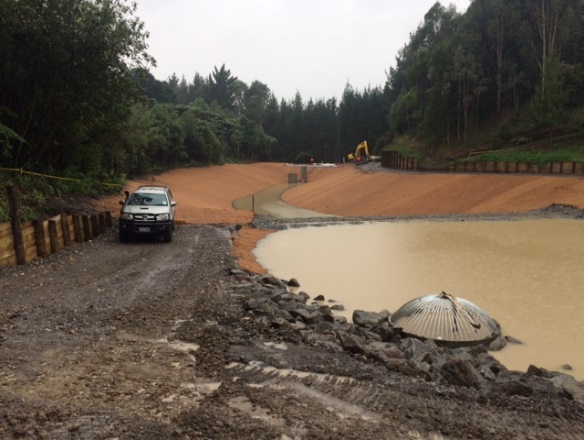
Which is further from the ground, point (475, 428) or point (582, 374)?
point (475, 428)

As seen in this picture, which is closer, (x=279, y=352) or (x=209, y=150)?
(x=279, y=352)

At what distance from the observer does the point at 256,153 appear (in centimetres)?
9469

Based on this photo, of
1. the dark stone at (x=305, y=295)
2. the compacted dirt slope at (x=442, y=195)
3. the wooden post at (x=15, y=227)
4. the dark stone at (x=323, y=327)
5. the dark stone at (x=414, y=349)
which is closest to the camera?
the dark stone at (x=414, y=349)

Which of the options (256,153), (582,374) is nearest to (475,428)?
(582,374)

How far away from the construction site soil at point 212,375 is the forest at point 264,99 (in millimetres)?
8934

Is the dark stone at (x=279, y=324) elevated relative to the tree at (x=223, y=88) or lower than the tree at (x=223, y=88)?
lower

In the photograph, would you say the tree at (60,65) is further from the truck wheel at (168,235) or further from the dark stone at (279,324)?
the dark stone at (279,324)

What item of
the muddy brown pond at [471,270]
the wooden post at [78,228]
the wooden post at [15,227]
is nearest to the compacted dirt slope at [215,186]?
the muddy brown pond at [471,270]

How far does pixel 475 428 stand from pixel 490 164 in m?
41.9

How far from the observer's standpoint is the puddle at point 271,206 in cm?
3880

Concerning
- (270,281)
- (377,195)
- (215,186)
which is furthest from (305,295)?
(215,186)

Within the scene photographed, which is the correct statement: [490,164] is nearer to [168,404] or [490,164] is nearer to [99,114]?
[99,114]

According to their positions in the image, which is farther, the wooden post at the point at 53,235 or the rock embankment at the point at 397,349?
the wooden post at the point at 53,235

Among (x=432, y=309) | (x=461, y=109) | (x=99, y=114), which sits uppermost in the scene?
(x=461, y=109)
